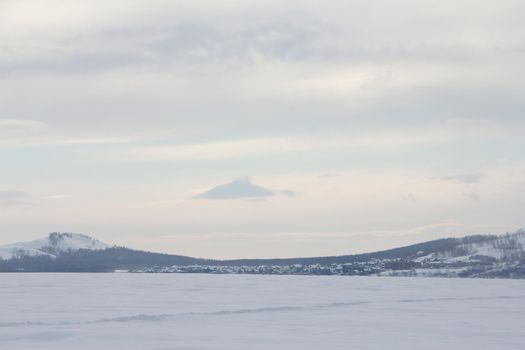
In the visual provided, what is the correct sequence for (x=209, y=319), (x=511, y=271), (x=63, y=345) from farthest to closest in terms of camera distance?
(x=511, y=271) < (x=209, y=319) < (x=63, y=345)

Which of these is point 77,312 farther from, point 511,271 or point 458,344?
point 511,271

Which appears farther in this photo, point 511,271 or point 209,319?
point 511,271

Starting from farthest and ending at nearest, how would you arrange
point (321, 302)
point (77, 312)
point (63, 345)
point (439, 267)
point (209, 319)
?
point (439, 267) < point (321, 302) < point (77, 312) < point (209, 319) < point (63, 345)

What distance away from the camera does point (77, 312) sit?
138ft

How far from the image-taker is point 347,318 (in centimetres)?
4003

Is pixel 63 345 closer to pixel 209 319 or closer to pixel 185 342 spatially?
pixel 185 342

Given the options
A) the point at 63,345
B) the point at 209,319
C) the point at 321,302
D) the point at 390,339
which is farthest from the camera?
the point at 321,302

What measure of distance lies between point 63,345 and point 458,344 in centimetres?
1272

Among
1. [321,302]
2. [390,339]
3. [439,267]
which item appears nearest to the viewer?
[390,339]

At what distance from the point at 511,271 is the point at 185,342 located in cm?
16205

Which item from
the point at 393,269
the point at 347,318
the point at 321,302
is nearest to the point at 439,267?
the point at 393,269

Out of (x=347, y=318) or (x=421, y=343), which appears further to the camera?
(x=347, y=318)

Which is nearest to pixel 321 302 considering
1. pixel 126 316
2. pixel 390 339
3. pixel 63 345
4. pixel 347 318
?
pixel 347 318

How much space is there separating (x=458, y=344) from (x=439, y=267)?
16916 centimetres
